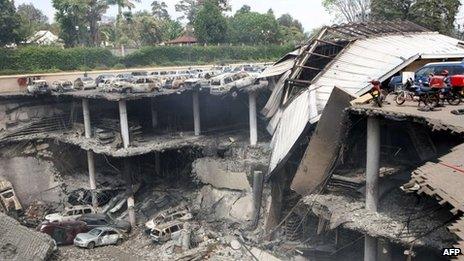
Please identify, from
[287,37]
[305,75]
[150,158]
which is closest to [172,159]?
[150,158]

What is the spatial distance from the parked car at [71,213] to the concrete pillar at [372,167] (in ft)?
66.3

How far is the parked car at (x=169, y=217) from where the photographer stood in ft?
96.2

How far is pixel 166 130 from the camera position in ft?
120

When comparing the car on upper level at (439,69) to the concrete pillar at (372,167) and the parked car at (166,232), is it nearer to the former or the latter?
the concrete pillar at (372,167)

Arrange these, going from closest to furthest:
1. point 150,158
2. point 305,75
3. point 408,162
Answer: point 408,162 < point 305,75 < point 150,158

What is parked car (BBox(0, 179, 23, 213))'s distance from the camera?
33250 mm

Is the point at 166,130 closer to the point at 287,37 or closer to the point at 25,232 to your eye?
the point at 25,232

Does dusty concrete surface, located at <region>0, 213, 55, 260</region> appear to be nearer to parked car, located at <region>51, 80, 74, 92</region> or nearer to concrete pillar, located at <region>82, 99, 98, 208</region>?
concrete pillar, located at <region>82, 99, 98, 208</region>

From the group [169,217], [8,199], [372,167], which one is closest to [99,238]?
[169,217]

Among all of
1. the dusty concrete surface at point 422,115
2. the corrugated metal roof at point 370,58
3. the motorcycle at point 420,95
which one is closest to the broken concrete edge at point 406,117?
A: the dusty concrete surface at point 422,115

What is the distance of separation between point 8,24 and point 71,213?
1148 inches

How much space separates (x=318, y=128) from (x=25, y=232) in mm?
16651

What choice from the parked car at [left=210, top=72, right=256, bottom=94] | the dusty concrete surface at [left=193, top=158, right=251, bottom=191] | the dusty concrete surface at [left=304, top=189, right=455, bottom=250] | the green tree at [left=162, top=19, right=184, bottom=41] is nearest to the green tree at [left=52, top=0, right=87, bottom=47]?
the green tree at [left=162, top=19, right=184, bottom=41]

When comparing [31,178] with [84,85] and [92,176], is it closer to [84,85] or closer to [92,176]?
[92,176]
